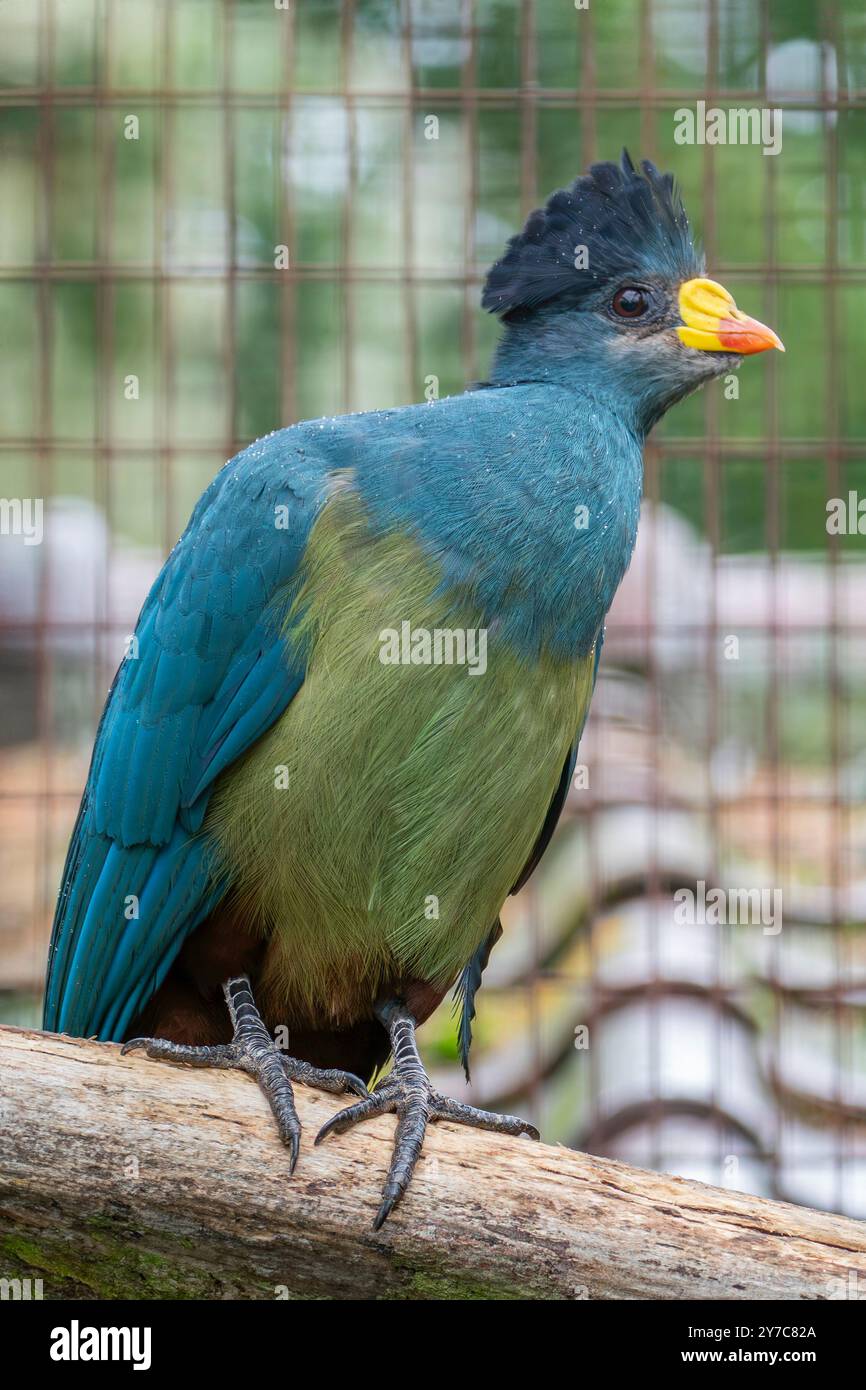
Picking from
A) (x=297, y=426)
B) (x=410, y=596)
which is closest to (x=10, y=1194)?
(x=410, y=596)

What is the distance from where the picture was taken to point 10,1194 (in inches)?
97.5

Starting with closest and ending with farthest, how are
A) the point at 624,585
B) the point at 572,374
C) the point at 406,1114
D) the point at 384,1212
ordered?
the point at 384,1212 < the point at 406,1114 < the point at 572,374 < the point at 624,585

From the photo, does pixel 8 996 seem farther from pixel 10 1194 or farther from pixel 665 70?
pixel 665 70

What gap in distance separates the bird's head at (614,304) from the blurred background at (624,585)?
4.46 ft

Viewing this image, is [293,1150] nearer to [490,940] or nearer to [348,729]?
[348,729]

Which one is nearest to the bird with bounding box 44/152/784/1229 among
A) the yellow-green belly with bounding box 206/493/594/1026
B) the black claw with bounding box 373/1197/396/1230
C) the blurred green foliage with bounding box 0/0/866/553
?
the yellow-green belly with bounding box 206/493/594/1026

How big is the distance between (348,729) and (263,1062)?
2.09 feet

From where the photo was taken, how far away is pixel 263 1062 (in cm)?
272

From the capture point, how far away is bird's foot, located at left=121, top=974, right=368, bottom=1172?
2.63 meters

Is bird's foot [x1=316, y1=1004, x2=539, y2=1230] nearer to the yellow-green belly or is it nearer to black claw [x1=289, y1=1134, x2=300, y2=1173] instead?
black claw [x1=289, y1=1134, x2=300, y2=1173]

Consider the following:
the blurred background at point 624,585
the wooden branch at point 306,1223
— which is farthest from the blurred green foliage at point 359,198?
the wooden branch at point 306,1223

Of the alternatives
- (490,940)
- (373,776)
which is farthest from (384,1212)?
(490,940)

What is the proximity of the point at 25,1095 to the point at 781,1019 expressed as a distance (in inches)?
116

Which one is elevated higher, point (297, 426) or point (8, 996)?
point (297, 426)
